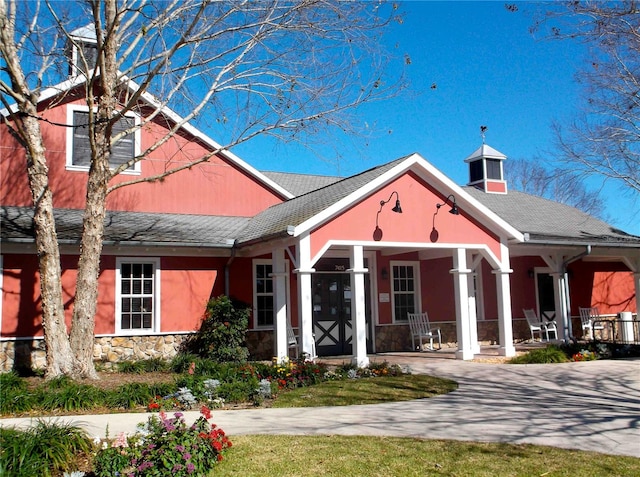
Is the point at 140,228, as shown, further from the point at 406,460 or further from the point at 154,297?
the point at 406,460

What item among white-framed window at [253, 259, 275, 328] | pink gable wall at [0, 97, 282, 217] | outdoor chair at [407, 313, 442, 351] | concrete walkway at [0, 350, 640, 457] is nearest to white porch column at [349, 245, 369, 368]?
concrete walkway at [0, 350, 640, 457]

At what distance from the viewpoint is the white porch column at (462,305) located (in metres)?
14.2

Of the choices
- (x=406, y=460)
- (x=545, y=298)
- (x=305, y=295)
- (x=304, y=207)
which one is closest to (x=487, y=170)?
(x=545, y=298)

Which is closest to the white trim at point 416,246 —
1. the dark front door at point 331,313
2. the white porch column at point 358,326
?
the white porch column at point 358,326

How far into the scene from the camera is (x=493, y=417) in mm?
7988

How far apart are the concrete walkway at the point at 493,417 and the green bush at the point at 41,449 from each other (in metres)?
1.09

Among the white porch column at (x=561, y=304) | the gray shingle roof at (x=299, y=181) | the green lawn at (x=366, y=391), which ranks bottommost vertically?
the green lawn at (x=366, y=391)

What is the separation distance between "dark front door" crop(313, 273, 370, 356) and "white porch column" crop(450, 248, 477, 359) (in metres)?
3.31

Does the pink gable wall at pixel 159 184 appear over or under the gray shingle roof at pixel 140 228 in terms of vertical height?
over

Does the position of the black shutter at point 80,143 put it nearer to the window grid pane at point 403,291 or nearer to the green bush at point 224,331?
the green bush at point 224,331

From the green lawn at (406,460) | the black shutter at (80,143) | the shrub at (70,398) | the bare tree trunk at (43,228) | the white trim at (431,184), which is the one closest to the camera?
the green lawn at (406,460)

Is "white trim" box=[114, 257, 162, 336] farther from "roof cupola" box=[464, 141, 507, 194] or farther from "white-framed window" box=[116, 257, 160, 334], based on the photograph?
"roof cupola" box=[464, 141, 507, 194]

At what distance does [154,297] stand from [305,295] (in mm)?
3981

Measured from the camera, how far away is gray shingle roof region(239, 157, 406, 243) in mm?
13031
